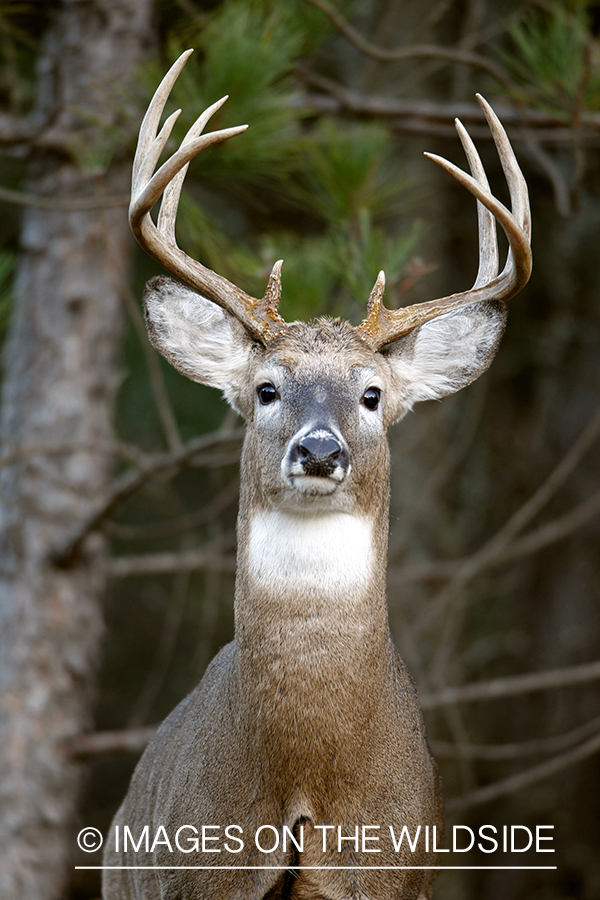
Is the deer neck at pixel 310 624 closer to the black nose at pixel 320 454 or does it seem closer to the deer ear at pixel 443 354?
the black nose at pixel 320 454

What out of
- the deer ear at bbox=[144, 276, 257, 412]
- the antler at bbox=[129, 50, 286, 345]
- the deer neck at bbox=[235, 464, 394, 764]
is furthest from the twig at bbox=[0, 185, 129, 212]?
the deer neck at bbox=[235, 464, 394, 764]

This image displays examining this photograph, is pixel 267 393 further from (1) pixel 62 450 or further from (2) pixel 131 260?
(2) pixel 131 260

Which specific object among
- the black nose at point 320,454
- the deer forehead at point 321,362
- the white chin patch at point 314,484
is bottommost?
the white chin patch at point 314,484

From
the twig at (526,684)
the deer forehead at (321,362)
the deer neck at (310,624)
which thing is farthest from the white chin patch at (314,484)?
the twig at (526,684)

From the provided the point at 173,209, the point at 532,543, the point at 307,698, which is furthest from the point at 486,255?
the point at 532,543

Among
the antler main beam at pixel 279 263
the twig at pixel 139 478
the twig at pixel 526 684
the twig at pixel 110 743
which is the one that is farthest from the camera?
the twig at pixel 110 743

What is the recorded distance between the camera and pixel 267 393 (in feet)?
9.75

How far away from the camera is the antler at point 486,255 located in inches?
113

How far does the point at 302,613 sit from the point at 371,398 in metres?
0.62

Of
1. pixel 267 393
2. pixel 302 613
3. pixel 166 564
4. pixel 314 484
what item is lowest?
pixel 166 564

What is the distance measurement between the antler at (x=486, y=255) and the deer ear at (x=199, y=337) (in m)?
0.35

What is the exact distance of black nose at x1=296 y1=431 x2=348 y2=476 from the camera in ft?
8.60

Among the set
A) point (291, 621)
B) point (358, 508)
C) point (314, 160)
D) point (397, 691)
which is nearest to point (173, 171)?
point (358, 508)

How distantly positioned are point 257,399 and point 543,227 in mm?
5761
